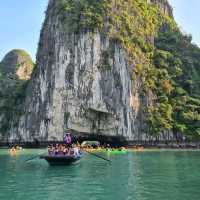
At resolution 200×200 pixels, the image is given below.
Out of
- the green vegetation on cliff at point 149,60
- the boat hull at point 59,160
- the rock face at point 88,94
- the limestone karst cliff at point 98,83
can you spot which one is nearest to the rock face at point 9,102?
the limestone karst cliff at point 98,83

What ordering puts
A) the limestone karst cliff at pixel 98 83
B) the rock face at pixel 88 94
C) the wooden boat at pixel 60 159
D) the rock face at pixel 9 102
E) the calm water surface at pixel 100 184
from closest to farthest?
the calm water surface at pixel 100 184
the wooden boat at pixel 60 159
the rock face at pixel 88 94
the limestone karst cliff at pixel 98 83
the rock face at pixel 9 102

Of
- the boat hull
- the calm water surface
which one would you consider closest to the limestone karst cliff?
the boat hull

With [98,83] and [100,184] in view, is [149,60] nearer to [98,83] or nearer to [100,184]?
[98,83]

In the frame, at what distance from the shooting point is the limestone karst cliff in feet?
212

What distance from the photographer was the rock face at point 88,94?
210 feet

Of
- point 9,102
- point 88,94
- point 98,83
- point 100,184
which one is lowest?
point 100,184

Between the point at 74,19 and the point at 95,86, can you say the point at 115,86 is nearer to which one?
the point at 95,86

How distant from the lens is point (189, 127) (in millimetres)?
67625

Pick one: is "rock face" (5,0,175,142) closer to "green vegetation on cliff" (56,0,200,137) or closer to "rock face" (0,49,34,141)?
Result: "green vegetation on cliff" (56,0,200,137)

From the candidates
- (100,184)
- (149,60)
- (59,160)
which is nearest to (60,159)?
(59,160)

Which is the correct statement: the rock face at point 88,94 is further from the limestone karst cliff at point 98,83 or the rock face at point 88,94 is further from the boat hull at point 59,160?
the boat hull at point 59,160

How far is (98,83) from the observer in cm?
6488

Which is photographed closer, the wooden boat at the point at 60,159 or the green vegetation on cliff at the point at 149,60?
the wooden boat at the point at 60,159

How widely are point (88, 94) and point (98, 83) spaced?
2321 millimetres
